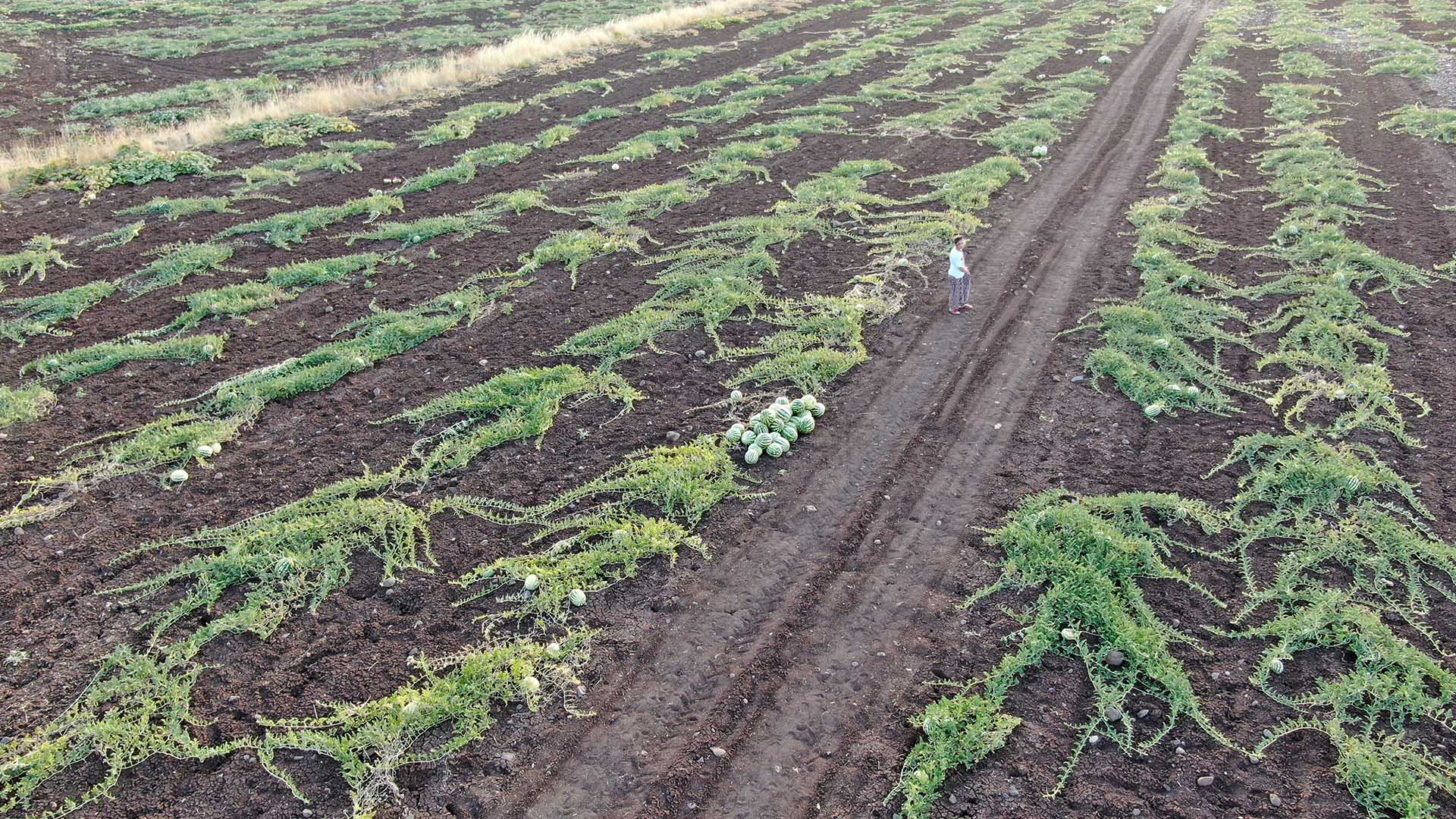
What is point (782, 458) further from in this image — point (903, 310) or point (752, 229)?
point (752, 229)

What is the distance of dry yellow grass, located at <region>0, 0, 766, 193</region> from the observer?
60.9ft

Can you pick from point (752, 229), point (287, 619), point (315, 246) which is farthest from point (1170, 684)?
point (315, 246)

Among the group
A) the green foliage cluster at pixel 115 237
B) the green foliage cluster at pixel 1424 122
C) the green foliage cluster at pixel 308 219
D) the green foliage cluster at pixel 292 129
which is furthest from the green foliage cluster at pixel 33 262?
the green foliage cluster at pixel 1424 122

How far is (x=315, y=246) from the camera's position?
1445cm

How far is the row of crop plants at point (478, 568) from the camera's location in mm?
6141

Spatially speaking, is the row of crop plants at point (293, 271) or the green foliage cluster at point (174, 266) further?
the green foliage cluster at point (174, 266)

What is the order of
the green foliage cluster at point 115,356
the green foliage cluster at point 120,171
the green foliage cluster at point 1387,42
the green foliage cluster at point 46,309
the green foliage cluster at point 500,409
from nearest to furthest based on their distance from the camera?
the green foliage cluster at point 500,409
the green foliage cluster at point 115,356
the green foliage cluster at point 46,309
the green foliage cluster at point 120,171
the green foliage cluster at point 1387,42

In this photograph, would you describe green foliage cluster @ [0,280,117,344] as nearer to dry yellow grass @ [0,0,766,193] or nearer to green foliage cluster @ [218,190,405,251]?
green foliage cluster @ [218,190,405,251]

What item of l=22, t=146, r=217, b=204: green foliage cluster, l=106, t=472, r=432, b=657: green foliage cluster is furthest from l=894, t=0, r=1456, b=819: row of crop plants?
l=22, t=146, r=217, b=204: green foliage cluster

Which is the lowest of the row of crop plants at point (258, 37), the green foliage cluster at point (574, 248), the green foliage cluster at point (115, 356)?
the green foliage cluster at point (115, 356)

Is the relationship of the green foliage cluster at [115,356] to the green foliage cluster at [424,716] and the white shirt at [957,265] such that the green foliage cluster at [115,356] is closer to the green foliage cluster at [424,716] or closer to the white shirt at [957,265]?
the green foliage cluster at [424,716]

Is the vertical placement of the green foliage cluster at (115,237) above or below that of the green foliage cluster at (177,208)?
below

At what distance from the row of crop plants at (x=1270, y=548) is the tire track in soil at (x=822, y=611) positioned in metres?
0.65

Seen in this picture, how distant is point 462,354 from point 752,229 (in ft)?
18.9
